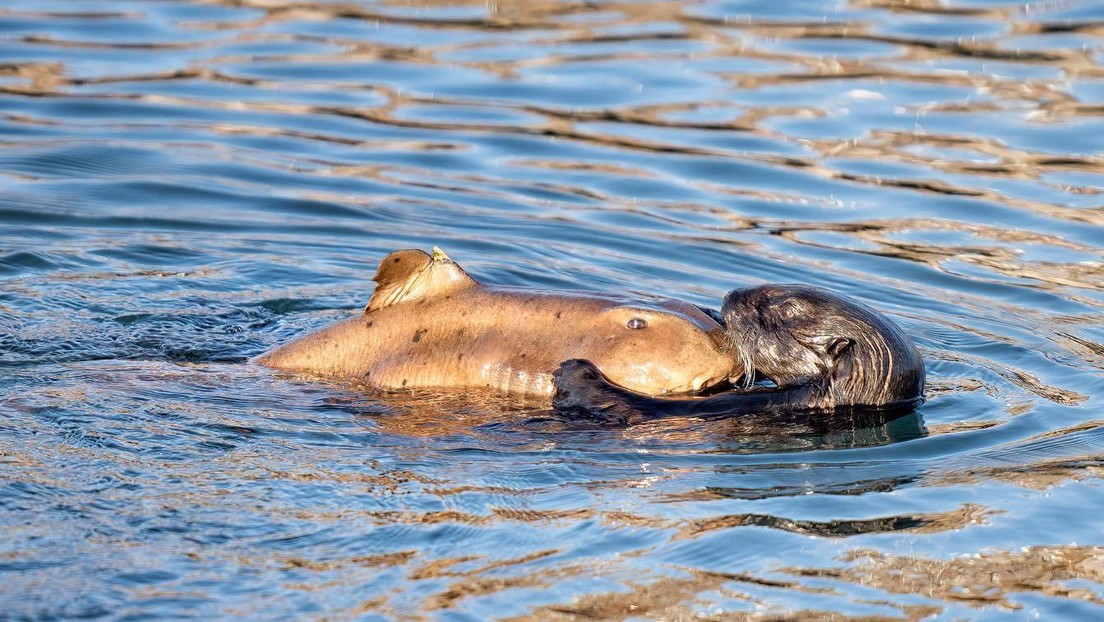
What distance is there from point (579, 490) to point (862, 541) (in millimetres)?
1114

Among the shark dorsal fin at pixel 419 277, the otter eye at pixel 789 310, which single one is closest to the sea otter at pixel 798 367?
the otter eye at pixel 789 310

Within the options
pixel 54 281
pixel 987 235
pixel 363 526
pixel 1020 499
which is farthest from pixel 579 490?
pixel 987 235

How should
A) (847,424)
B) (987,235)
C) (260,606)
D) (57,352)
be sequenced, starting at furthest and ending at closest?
1. (987,235)
2. (57,352)
3. (847,424)
4. (260,606)

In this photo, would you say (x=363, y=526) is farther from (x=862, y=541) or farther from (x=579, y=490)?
(x=862, y=541)

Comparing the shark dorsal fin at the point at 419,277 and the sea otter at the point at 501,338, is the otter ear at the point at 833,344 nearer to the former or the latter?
the sea otter at the point at 501,338

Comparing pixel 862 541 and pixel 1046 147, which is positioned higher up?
pixel 1046 147

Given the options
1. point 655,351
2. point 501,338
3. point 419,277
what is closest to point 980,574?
point 655,351

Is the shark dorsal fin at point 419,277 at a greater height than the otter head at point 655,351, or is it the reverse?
the shark dorsal fin at point 419,277

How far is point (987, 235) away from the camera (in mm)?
10695

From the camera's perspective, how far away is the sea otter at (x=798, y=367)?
6.66 meters

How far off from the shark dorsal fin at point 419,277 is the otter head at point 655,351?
740 mm

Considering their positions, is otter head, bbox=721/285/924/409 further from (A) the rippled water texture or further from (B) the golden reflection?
(B) the golden reflection

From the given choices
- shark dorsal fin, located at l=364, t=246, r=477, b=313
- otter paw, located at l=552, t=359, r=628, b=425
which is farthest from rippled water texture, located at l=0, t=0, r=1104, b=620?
shark dorsal fin, located at l=364, t=246, r=477, b=313

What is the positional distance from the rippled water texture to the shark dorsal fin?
0.53 metres
